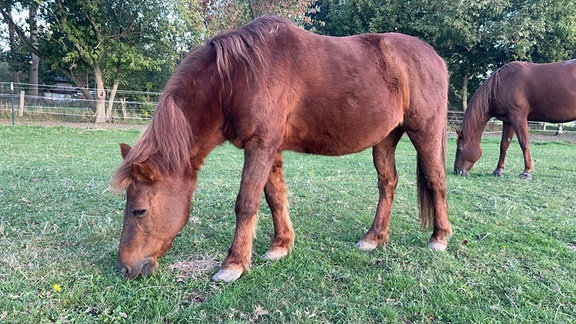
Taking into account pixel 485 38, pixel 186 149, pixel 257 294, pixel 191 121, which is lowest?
pixel 257 294

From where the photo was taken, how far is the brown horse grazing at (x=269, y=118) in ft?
7.97

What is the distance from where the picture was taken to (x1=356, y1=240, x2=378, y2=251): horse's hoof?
10.3ft

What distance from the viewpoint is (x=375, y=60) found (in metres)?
3.05

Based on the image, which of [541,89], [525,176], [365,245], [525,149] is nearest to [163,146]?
[365,245]

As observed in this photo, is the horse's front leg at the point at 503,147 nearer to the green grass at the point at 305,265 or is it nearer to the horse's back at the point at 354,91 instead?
the green grass at the point at 305,265

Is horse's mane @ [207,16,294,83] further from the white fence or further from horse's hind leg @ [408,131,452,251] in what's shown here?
the white fence

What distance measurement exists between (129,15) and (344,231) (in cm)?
1761

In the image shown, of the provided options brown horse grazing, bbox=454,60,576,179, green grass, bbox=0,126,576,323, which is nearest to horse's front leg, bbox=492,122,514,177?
brown horse grazing, bbox=454,60,576,179

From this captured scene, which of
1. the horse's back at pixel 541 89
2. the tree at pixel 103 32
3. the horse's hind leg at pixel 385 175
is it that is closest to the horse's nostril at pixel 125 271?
the horse's hind leg at pixel 385 175

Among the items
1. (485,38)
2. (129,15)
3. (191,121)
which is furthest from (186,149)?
(485,38)

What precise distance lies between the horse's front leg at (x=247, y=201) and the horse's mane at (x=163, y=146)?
0.45m

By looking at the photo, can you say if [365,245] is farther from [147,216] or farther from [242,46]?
[242,46]

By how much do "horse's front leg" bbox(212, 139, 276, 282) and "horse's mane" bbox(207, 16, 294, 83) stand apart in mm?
560

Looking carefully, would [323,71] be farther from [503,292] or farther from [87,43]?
[87,43]
